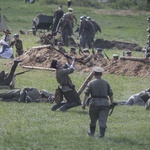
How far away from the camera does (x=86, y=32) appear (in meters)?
46.0

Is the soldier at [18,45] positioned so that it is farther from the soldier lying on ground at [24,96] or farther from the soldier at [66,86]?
the soldier at [66,86]

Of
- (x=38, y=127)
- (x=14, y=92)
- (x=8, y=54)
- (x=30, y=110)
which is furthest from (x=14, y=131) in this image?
(x=8, y=54)

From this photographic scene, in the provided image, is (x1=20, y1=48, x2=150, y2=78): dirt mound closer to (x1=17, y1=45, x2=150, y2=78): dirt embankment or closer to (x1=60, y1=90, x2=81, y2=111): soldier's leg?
(x1=17, y1=45, x2=150, y2=78): dirt embankment

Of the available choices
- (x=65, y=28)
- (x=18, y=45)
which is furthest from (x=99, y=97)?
(x=65, y=28)

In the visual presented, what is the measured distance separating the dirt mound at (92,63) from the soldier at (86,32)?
26.5 feet

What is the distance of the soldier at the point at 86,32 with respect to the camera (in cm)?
4575

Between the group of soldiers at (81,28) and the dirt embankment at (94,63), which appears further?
the group of soldiers at (81,28)

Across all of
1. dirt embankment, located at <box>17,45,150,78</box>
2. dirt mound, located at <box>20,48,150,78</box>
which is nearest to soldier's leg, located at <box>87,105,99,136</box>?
dirt mound, located at <box>20,48,150,78</box>

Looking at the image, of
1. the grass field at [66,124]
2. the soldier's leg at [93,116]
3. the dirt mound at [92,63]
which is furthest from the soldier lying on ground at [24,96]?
the dirt mound at [92,63]

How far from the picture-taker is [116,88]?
3042 cm

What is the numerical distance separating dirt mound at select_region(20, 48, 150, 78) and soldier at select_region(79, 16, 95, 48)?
808 centimetres

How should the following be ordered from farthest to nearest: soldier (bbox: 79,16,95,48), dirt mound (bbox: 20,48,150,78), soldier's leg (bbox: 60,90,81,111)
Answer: soldier (bbox: 79,16,95,48)
dirt mound (bbox: 20,48,150,78)
soldier's leg (bbox: 60,90,81,111)

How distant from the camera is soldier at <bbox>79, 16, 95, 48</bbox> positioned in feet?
150

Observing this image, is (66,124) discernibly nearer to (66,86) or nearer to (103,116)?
(66,86)
